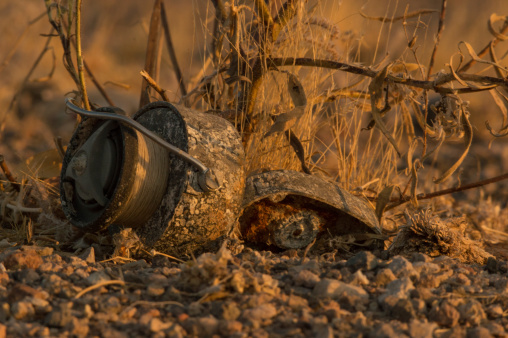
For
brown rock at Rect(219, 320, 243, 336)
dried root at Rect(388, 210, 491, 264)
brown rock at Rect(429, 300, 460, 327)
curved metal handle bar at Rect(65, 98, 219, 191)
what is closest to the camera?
brown rock at Rect(219, 320, 243, 336)

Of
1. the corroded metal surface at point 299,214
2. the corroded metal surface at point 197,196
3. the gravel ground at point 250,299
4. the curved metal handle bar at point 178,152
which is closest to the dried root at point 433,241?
the corroded metal surface at point 299,214

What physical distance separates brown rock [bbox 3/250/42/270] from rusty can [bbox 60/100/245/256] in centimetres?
30

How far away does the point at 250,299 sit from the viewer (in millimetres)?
1699

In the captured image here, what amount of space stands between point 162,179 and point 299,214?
678 mm

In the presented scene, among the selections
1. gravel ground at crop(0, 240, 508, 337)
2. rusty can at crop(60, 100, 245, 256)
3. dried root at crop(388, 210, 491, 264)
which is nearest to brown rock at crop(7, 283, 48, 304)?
gravel ground at crop(0, 240, 508, 337)

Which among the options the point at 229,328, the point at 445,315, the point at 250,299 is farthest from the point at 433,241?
the point at 229,328

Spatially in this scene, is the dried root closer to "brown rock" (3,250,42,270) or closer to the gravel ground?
the gravel ground

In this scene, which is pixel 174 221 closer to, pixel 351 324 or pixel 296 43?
pixel 351 324

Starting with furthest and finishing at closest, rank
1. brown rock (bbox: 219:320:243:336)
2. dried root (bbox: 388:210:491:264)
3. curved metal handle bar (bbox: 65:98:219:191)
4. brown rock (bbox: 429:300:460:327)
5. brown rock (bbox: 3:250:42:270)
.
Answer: dried root (bbox: 388:210:491:264), curved metal handle bar (bbox: 65:98:219:191), brown rock (bbox: 3:250:42:270), brown rock (bbox: 429:300:460:327), brown rock (bbox: 219:320:243:336)

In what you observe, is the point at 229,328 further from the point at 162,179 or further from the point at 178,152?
the point at 162,179

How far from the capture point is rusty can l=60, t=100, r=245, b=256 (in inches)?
88.4

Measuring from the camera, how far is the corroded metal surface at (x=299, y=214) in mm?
2592

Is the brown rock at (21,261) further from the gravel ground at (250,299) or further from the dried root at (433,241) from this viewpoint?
the dried root at (433,241)

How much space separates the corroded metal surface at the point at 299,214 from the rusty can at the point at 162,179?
0.25 m
